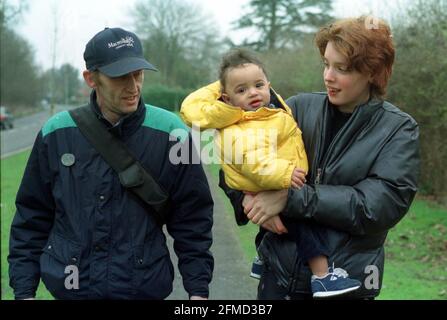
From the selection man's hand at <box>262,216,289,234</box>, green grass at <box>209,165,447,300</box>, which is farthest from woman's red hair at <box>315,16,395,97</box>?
green grass at <box>209,165,447,300</box>

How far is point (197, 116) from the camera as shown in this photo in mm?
2693

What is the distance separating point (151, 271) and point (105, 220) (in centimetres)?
33

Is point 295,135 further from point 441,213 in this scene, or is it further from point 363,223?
point 441,213

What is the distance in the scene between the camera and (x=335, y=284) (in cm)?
243

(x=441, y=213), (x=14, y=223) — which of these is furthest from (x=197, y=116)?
(x=441, y=213)

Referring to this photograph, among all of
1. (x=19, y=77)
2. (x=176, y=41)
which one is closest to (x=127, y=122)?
(x=176, y=41)

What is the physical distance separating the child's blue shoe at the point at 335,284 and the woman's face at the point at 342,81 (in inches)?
30.3

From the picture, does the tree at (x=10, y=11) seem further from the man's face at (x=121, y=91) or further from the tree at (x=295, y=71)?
the man's face at (x=121, y=91)

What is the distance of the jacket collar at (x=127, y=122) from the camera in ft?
8.73

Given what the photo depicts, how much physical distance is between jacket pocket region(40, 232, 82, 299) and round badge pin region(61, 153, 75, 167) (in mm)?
358

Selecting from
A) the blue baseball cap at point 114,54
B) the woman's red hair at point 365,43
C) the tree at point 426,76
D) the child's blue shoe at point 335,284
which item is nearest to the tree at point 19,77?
the tree at point 426,76

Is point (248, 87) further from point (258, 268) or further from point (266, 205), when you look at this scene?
point (258, 268)

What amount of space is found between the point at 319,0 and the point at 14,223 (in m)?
17.5
